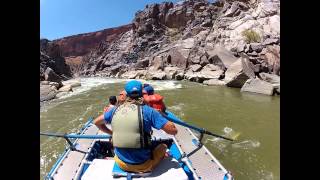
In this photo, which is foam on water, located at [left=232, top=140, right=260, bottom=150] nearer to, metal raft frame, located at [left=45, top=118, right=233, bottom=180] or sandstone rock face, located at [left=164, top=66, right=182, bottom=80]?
metal raft frame, located at [left=45, top=118, right=233, bottom=180]

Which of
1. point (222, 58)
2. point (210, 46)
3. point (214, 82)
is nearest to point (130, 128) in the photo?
point (214, 82)

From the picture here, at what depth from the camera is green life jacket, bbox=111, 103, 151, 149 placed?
3.95 meters

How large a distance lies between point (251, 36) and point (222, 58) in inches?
340

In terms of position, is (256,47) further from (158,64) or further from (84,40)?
(84,40)

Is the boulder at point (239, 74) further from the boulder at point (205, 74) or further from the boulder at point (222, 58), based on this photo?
the boulder at point (222, 58)

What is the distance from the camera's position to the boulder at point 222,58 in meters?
27.6

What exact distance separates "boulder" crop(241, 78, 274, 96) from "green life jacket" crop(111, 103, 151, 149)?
15440mm

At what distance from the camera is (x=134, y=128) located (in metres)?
3.96

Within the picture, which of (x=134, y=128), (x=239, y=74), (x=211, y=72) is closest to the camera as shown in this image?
A: (x=134, y=128)

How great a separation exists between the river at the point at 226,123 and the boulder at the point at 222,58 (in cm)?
742

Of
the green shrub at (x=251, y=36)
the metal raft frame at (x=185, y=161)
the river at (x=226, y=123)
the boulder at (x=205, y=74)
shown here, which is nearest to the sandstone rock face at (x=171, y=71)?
the boulder at (x=205, y=74)
